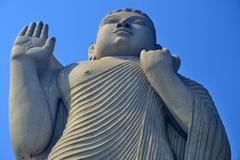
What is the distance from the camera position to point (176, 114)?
5.91m

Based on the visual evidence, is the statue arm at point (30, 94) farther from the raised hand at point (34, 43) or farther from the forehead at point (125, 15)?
the forehead at point (125, 15)

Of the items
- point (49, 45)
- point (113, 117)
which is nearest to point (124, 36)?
point (49, 45)

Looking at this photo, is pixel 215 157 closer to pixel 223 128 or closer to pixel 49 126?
pixel 223 128

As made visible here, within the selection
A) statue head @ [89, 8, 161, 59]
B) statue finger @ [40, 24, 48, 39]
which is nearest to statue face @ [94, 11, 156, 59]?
statue head @ [89, 8, 161, 59]

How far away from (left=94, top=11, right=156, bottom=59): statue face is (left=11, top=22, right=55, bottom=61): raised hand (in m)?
0.56

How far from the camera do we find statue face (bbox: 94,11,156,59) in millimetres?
6594

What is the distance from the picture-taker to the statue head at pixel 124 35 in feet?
21.6

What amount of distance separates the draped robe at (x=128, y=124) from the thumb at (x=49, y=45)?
0.34 meters

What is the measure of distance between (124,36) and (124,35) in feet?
0.04

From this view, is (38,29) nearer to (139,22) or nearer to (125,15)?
(125,15)

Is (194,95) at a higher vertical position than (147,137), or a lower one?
higher

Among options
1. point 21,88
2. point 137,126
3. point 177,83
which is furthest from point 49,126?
point 177,83

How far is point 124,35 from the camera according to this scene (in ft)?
21.6

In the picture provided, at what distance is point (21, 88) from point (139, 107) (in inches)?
45.5
